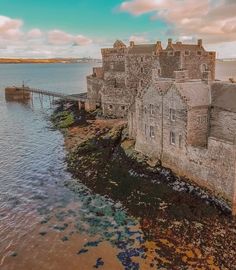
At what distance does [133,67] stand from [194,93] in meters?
25.4

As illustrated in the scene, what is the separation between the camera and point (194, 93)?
29953 mm

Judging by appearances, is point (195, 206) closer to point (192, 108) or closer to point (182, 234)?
point (182, 234)

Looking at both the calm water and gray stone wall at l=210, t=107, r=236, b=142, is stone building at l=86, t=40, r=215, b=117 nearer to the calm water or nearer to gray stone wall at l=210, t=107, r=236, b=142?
gray stone wall at l=210, t=107, r=236, b=142

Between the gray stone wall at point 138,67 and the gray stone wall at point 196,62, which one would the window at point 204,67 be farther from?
the gray stone wall at point 138,67

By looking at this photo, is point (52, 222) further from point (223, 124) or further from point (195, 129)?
point (223, 124)

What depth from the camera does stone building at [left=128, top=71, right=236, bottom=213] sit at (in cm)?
2553

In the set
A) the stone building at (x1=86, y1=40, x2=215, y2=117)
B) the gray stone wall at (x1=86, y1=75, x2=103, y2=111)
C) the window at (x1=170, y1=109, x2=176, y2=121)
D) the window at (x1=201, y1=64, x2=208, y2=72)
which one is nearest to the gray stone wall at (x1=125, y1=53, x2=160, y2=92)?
the stone building at (x1=86, y1=40, x2=215, y2=117)

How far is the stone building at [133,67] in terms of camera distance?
48.3 m

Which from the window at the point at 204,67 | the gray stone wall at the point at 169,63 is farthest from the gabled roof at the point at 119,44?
the window at the point at 204,67

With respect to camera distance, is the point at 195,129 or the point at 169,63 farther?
the point at 169,63

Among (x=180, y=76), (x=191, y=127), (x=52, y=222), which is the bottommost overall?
(x=52, y=222)

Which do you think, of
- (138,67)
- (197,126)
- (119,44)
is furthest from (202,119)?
(119,44)

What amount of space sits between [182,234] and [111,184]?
10.6 metres

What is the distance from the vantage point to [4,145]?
4788 cm
